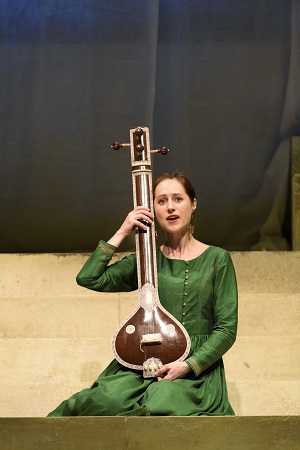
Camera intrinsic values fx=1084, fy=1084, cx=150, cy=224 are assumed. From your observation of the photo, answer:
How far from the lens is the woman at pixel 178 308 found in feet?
9.80

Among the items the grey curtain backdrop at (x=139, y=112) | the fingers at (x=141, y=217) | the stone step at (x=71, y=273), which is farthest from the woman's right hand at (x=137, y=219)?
the grey curtain backdrop at (x=139, y=112)

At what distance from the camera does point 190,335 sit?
3215 millimetres

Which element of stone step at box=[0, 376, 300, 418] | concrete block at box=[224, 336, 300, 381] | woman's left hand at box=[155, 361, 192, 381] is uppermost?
woman's left hand at box=[155, 361, 192, 381]

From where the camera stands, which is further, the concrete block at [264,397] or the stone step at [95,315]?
the stone step at [95,315]

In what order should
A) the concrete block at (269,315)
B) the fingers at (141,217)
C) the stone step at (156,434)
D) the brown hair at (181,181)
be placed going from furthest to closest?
the concrete block at (269,315), the brown hair at (181,181), the fingers at (141,217), the stone step at (156,434)

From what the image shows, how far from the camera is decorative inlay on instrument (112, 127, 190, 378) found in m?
3.09

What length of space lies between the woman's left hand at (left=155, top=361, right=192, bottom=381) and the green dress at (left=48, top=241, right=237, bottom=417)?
0.7 inches

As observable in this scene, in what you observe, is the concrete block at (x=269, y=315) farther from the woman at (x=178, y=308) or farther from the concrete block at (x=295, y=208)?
the woman at (x=178, y=308)

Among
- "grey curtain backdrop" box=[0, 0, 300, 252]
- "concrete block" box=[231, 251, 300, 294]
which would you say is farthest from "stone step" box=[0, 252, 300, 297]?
"grey curtain backdrop" box=[0, 0, 300, 252]

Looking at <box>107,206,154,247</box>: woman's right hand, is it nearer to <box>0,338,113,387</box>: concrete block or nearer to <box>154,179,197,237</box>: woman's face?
<box>154,179,197,237</box>: woman's face

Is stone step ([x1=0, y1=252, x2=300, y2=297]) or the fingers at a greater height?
the fingers

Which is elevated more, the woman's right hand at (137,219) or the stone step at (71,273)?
the woman's right hand at (137,219)

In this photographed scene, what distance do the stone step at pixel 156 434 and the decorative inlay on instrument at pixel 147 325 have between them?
25cm

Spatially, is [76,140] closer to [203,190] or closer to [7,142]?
[7,142]
